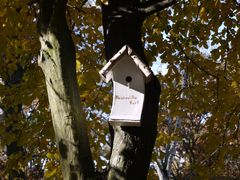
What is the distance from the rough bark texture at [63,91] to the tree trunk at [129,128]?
0.73 ft

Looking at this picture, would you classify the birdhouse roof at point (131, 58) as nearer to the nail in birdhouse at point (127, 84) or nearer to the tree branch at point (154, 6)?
the nail in birdhouse at point (127, 84)

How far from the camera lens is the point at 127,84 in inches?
112

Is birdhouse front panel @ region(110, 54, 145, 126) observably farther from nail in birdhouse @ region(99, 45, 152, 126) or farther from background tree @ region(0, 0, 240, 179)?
background tree @ region(0, 0, 240, 179)

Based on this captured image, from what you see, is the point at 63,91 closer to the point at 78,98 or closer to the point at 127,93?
the point at 78,98

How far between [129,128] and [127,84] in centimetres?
36

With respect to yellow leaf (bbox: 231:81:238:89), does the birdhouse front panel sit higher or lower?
lower

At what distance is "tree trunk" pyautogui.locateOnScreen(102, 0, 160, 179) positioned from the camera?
8.47 feet

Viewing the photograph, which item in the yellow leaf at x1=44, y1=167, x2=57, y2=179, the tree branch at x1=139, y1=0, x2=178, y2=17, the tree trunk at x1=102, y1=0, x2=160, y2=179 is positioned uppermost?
the tree branch at x1=139, y1=0, x2=178, y2=17

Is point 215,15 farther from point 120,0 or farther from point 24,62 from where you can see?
point 24,62

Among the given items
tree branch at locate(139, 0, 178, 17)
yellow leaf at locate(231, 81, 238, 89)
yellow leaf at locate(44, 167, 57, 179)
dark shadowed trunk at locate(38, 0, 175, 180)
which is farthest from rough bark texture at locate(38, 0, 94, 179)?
yellow leaf at locate(231, 81, 238, 89)

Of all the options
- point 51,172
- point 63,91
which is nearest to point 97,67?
point 51,172

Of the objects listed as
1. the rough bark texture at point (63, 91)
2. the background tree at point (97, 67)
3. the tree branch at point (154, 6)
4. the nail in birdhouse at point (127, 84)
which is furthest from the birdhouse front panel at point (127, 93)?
the background tree at point (97, 67)

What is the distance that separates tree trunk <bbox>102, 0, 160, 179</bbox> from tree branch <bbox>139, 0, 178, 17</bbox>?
0.07 metres

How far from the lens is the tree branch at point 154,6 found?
2859 mm
